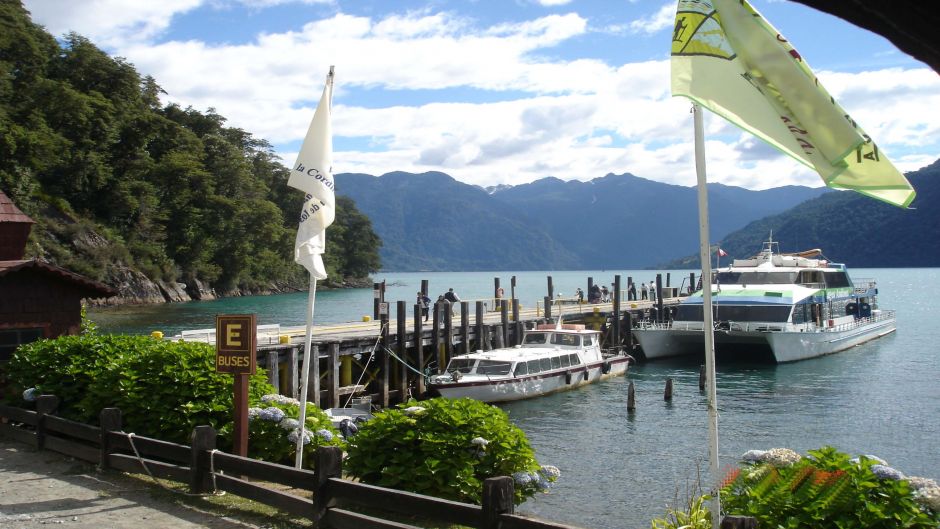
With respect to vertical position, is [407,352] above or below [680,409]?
above

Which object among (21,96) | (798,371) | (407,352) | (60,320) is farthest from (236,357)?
(21,96)

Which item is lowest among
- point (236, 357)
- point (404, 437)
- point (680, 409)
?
point (680, 409)

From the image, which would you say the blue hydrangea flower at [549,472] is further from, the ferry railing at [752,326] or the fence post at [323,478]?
the ferry railing at [752,326]

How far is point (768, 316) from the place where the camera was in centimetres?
4184

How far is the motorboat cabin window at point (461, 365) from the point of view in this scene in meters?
30.1

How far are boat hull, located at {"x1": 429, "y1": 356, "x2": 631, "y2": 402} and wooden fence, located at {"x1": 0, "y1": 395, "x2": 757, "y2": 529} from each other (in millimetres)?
15700

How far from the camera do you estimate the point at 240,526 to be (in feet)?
30.0

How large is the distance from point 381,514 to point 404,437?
92cm

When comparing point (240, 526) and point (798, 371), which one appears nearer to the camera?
point (240, 526)

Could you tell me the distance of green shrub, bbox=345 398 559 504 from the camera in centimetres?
931

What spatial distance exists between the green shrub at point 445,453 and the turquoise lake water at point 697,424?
2.29 m

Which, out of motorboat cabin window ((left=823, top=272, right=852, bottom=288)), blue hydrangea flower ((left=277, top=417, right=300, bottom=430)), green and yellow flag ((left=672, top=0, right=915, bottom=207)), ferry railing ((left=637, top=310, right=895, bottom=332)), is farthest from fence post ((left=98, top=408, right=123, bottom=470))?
motorboat cabin window ((left=823, top=272, right=852, bottom=288))

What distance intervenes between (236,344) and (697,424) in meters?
19.4

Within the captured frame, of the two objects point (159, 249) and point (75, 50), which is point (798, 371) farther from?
point (75, 50)
